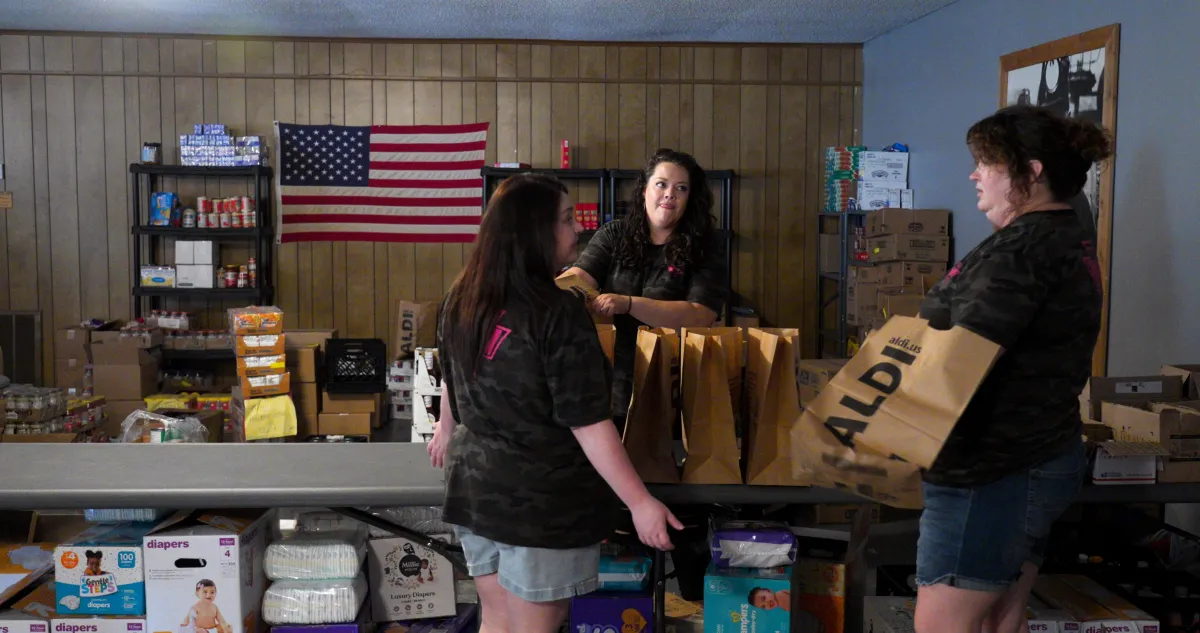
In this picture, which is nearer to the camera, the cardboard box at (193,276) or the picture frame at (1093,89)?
the picture frame at (1093,89)

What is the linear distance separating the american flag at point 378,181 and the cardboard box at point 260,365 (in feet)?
4.22

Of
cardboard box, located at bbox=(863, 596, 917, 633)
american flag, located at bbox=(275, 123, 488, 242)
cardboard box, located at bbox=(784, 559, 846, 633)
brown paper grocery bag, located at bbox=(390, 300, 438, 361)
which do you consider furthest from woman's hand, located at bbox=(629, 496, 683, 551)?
american flag, located at bbox=(275, 123, 488, 242)

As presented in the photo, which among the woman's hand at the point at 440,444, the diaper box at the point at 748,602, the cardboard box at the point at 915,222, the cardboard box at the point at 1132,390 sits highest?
the cardboard box at the point at 915,222

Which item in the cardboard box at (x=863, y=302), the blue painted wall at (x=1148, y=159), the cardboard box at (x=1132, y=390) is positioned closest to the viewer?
the cardboard box at (x=1132, y=390)

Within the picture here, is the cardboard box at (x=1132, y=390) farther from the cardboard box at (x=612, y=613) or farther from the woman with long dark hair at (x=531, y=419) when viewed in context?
the woman with long dark hair at (x=531, y=419)

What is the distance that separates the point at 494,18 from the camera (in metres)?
6.29

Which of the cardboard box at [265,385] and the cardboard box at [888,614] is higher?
the cardboard box at [265,385]

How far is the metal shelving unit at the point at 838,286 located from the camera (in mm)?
6223

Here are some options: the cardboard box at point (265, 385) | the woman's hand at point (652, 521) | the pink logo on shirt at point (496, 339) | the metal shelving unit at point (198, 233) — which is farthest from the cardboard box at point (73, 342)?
the woman's hand at point (652, 521)

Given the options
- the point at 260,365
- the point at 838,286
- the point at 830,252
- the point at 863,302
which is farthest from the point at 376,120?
the point at 863,302

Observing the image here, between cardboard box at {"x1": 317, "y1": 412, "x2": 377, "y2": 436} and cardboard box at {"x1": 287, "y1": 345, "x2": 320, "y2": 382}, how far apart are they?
264 mm

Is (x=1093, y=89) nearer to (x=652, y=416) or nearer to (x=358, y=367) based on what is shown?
(x=652, y=416)

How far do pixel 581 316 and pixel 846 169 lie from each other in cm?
523

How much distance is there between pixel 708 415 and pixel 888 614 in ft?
2.63
